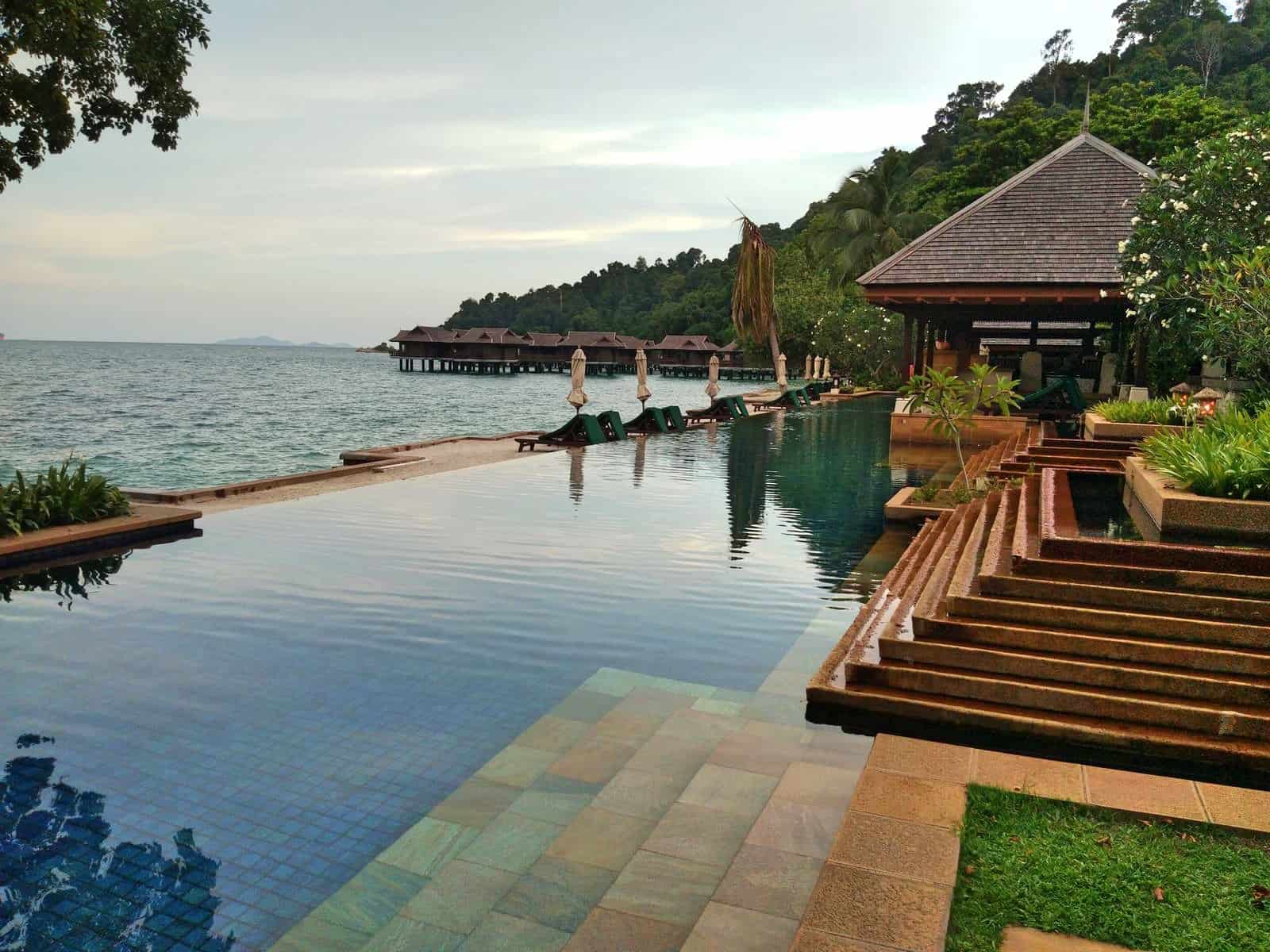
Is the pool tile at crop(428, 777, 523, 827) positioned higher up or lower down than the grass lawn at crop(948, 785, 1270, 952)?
lower down

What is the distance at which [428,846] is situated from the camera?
3684 mm

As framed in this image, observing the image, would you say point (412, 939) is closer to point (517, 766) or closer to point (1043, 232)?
point (517, 766)

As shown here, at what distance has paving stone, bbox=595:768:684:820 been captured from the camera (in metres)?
3.92

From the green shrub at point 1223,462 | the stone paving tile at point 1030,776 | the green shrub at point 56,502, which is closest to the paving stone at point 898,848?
the stone paving tile at point 1030,776

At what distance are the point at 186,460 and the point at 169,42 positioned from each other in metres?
22.5

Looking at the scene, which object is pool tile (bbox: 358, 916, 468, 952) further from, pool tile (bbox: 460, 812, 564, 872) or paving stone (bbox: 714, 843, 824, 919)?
paving stone (bbox: 714, 843, 824, 919)

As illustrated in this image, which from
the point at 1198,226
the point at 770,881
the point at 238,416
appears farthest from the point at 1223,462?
the point at 238,416

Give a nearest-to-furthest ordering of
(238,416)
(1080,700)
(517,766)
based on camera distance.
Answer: (517,766) → (1080,700) → (238,416)

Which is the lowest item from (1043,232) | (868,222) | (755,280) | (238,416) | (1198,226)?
(238,416)

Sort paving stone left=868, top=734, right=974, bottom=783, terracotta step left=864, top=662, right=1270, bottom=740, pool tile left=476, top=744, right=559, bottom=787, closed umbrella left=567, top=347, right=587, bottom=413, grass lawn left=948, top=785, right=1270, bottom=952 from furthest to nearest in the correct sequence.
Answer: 1. closed umbrella left=567, top=347, right=587, bottom=413
2. terracotta step left=864, top=662, right=1270, bottom=740
3. pool tile left=476, top=744, right=559, bottom=787
4. paving stone left=868, top=734, right=974, bottom=783
5. grass lawn left=948, top=785, right=1270, bottom=952

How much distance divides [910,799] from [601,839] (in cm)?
128

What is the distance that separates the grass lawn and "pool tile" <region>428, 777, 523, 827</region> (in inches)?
75.5

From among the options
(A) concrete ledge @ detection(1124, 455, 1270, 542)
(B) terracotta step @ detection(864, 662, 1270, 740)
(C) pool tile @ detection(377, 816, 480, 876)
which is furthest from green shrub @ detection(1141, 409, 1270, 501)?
(C) pool tile @ detection(377, 816, 480, 876)

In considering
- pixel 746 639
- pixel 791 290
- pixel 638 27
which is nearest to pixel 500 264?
pixel 791 290
